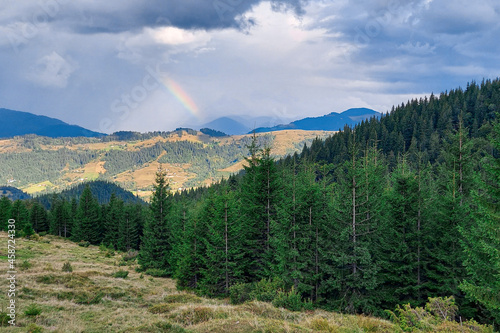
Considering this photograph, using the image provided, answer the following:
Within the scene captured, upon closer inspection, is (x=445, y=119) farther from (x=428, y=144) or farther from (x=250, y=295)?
(x=250, y=295)

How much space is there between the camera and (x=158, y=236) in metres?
44.3

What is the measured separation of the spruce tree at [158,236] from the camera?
142 feet

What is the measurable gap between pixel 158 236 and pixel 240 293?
22.9m

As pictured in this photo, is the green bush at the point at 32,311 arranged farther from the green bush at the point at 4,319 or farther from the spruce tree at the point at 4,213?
the spruce tree at the point at 4,213

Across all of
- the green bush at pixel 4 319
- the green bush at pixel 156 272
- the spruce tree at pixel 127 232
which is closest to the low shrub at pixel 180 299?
the green bush at pixel 4 319

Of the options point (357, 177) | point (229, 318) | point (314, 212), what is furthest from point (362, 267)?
point (229, 318)

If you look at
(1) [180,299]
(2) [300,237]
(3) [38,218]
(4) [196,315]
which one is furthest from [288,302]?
(3) [38,218]

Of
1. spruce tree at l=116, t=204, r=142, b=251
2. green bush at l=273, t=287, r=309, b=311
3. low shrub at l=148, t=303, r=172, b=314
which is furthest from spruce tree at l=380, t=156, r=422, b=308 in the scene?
spruce tree at l=116, t=204, r=142, b=251

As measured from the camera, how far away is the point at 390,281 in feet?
89.0

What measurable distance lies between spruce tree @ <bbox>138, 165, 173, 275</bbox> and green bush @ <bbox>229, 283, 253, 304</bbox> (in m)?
→ 19.4

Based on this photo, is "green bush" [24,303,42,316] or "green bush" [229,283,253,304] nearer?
"green bush" [24,303,42,316]

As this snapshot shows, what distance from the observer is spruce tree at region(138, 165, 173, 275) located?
4331 centimetres

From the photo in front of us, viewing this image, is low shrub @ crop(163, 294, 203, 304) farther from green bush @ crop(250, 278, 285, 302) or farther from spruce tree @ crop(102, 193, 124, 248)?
spruce tree @ crop(102, 193, 124, 248)

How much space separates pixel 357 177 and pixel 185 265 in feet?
67.9
